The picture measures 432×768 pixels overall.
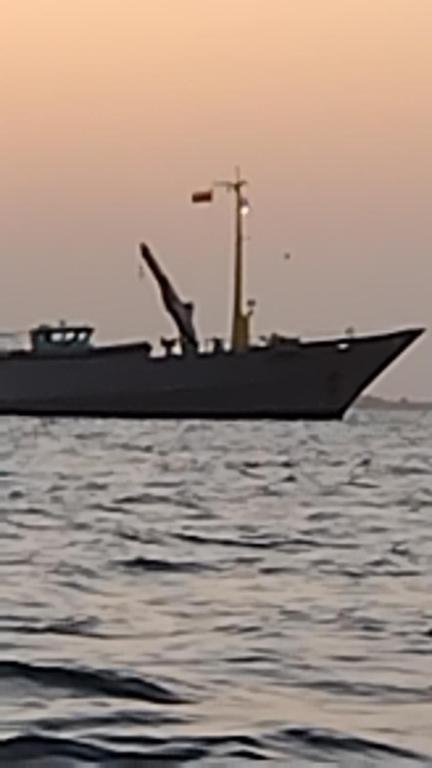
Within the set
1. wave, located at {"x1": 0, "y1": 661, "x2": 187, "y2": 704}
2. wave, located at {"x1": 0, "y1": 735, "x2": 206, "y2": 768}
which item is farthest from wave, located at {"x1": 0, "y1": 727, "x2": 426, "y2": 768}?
wave, located at {"x1": 0, "y1": 661, "x2": 187, "y2": 704}

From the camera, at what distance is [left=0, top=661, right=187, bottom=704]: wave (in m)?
7.88

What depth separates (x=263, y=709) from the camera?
7633mm

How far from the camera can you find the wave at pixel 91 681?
7.88 metres

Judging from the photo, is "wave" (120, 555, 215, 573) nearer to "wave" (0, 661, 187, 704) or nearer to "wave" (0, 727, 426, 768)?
"wave" (0, 661, 187, 704)

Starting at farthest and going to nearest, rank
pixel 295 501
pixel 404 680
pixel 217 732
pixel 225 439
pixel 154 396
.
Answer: pixel 154 396, pixel 225 439, pixel 295 501, pixel 404 680, pixel 217 732

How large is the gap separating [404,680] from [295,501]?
14821 millimetres

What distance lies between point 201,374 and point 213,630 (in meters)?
73.2

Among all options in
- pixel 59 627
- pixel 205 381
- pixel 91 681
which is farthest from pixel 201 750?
pixel 205 381

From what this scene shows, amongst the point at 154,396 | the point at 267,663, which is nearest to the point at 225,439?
the point at 154,396

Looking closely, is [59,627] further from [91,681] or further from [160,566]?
[160,566]

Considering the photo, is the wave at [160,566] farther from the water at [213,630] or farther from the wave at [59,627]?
the wave at [59,627]

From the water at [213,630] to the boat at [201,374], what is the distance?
58125 mm

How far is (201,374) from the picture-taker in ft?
273

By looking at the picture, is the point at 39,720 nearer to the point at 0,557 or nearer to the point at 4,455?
the point at 0,557
